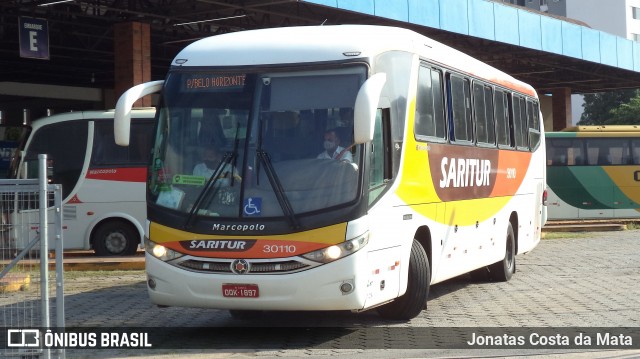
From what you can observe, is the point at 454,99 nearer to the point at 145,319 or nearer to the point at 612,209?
the point at 145,319

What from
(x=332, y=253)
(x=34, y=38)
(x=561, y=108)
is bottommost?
(x=332, y=253)

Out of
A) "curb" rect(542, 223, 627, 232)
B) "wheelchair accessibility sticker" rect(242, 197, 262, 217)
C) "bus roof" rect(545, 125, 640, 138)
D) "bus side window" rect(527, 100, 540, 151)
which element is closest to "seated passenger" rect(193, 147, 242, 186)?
"wheelchair accessibility sticker" rect(242, 197, 262, 217)

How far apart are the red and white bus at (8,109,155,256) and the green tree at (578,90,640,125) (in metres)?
72.4

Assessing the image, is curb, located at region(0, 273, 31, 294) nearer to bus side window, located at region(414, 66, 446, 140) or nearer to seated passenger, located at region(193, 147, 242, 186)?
seated passenger, located at region(193, 147, 242, 186)

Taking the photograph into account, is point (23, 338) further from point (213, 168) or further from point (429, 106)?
point (429, 106)

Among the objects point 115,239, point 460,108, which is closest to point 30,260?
point 460,108

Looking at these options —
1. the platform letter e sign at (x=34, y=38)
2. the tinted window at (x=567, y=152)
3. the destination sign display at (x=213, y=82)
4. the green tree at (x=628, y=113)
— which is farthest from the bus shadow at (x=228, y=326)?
the green tree at (x=628, y=113)

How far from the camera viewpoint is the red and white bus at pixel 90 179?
68.2 feet

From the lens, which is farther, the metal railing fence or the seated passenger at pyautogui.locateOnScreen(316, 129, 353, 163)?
the seated passenger at pyautogui.locateOnScreen(316, 129, 353, 163)

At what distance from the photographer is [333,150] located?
996 cm

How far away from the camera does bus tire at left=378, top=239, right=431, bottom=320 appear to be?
11.3m

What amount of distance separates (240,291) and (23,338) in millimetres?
2129

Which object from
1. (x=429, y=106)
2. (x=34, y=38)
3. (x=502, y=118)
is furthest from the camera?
(x=34, y=38)

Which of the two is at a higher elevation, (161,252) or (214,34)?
(214,34)
